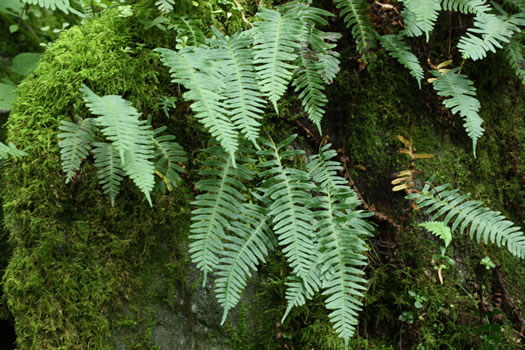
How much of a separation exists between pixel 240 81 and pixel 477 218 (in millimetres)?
1378

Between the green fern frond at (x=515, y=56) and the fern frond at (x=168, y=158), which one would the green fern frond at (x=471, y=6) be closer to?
the green fern frond at (x=515, y=56)

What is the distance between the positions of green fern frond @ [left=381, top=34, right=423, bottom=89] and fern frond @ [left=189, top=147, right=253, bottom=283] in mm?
1081

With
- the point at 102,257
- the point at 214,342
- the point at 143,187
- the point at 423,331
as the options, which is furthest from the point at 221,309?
the point at 423,331

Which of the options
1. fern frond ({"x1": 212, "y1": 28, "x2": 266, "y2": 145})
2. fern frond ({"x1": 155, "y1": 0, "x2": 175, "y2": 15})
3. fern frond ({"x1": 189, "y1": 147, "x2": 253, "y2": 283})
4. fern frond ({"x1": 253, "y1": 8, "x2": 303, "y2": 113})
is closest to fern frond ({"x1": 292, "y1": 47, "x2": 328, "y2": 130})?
fern frond ({"x1": 253, "y1": 8, "x2": 303, "y2": 113})

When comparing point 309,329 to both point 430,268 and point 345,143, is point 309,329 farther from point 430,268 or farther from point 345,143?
point 345,143

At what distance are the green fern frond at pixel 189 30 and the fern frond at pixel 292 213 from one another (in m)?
0.62

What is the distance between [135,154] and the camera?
1.84 meters

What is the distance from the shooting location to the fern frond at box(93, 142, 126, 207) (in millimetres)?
2023

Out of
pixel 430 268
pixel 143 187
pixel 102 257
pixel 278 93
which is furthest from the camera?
pixel 430 268

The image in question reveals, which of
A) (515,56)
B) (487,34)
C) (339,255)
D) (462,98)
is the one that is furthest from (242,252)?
(515,56)

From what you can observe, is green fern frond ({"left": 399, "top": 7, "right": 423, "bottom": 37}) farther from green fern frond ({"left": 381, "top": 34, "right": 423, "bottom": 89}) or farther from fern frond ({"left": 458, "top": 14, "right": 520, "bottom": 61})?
fern frond ({"left": 458, "top": 14, "right": 520, "bottom": 61})

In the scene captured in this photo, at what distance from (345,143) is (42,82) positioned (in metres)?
1.69

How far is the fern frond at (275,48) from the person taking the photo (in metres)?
1.94

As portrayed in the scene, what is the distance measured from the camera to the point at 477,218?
2.25 metres
